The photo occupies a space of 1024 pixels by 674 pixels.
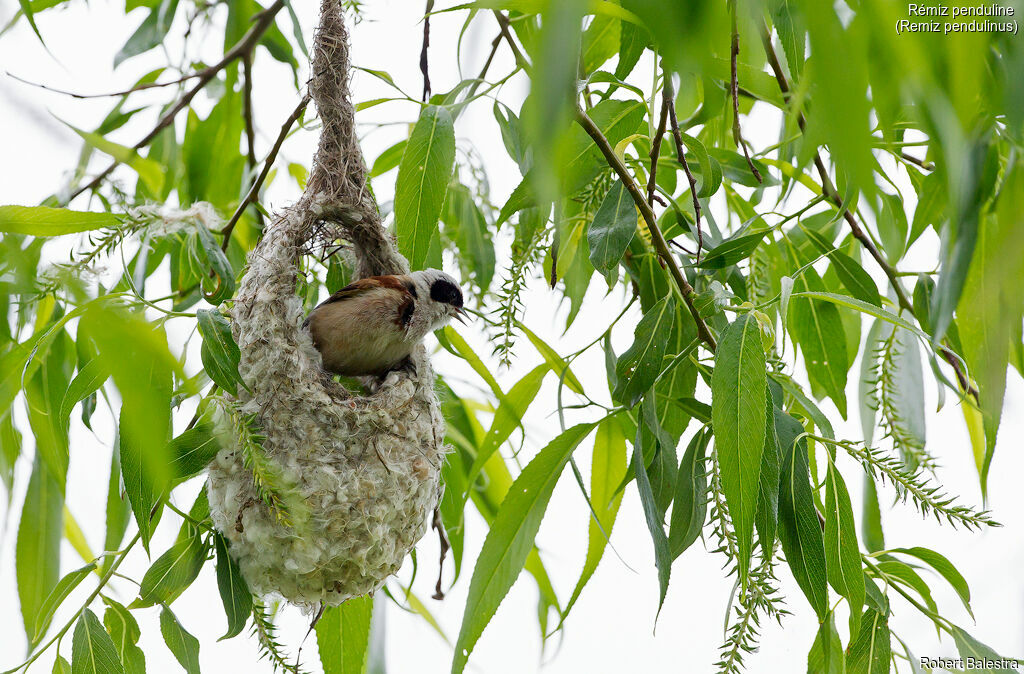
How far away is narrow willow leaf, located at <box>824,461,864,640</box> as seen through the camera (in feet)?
4.60

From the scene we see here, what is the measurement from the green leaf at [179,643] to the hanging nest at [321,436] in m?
0.16

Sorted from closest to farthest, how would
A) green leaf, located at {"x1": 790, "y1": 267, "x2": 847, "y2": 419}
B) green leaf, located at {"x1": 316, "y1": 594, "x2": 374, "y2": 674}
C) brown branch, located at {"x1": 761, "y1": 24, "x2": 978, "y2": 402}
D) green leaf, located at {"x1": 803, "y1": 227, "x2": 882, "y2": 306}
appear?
brown branch, located at {"x1": 761, "y1": 24, "x2": 978, "y2": 402} → green leaf, located at {"x1": 803, "y1": 227, "x2": 882, "y2": 306} → green leaf, located at {"x1": 316, "y1": 594, "x2": 374, "y2": 674} → green leaf, located at {"x1": 790, "y1": 267, "x2": 847, "y2": 419}

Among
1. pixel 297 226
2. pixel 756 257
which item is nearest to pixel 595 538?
pixel 756 257

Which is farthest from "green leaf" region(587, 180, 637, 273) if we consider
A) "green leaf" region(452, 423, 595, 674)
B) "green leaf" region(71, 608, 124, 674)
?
"green leaf" region(71, 608, 124, 674)

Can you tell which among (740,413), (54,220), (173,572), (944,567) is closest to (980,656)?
(944,567)

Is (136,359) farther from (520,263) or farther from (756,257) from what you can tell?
(756,257)

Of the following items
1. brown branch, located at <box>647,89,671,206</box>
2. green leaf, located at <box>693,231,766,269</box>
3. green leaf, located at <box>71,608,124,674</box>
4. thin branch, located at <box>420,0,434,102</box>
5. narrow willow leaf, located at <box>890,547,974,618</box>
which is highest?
thin branch, located at <box>420,0,434,102</box>

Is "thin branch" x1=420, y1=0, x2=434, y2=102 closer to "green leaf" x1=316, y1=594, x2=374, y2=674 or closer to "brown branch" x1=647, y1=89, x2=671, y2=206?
"brown branch" x1=647, y1=89, x2=671, y2=206

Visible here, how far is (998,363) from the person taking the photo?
500 mm

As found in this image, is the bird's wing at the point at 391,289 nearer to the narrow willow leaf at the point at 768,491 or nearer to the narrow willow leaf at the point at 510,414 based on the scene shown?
the narrow willow leaf at the point at 510,414

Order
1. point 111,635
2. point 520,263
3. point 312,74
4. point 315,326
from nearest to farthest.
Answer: point 520,263
point 111,635
point 312,74
point 315,326

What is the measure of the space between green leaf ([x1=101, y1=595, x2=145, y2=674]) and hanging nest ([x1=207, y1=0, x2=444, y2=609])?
265 mm

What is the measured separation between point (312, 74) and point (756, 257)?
102cm

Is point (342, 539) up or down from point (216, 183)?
down
